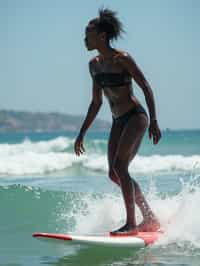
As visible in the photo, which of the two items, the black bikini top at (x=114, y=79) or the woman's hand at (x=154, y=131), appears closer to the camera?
the woman's hand at (x=154, y=131)

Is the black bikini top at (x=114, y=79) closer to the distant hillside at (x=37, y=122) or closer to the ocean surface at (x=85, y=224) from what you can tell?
the ocean surface at (x=85, y=224)

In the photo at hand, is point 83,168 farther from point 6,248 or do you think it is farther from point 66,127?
point 66,127

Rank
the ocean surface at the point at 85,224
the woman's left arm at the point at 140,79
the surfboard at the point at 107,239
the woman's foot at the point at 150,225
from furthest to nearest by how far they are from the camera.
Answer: the woman's foot at the point at 150,225, the woman's left arm at the point at 140,79, the ocean surface at the point at 85,224, the surfboard at the point at 107,239

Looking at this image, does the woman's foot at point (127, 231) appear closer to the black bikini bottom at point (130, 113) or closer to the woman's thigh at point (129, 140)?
the woman's thigh at point (129, 140)

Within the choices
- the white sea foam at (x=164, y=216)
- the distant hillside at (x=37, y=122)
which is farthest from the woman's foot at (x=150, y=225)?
the distant hillside at (x=37, y=122)

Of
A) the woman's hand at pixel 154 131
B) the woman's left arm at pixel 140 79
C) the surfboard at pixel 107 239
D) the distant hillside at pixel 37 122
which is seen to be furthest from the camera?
the distant hillside at pixel 37 122

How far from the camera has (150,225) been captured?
6191 millimetres

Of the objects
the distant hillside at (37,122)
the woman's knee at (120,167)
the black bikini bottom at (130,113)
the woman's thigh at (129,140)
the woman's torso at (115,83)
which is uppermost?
the woman's torso at (115,83)

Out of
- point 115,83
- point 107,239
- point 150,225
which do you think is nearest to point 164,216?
point 150,225

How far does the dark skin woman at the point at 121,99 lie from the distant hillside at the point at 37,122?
123965 millimetres

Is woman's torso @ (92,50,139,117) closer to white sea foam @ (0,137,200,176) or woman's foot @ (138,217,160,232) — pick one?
woman's foot @ (138,217,160,232)

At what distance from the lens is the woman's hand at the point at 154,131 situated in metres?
5.70

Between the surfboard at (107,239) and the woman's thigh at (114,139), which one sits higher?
the woman's thigh at (114,139)

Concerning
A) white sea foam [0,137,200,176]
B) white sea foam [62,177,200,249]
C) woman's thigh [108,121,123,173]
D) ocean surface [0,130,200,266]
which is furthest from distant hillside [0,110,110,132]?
woman's thigh [108,121,123,173]
